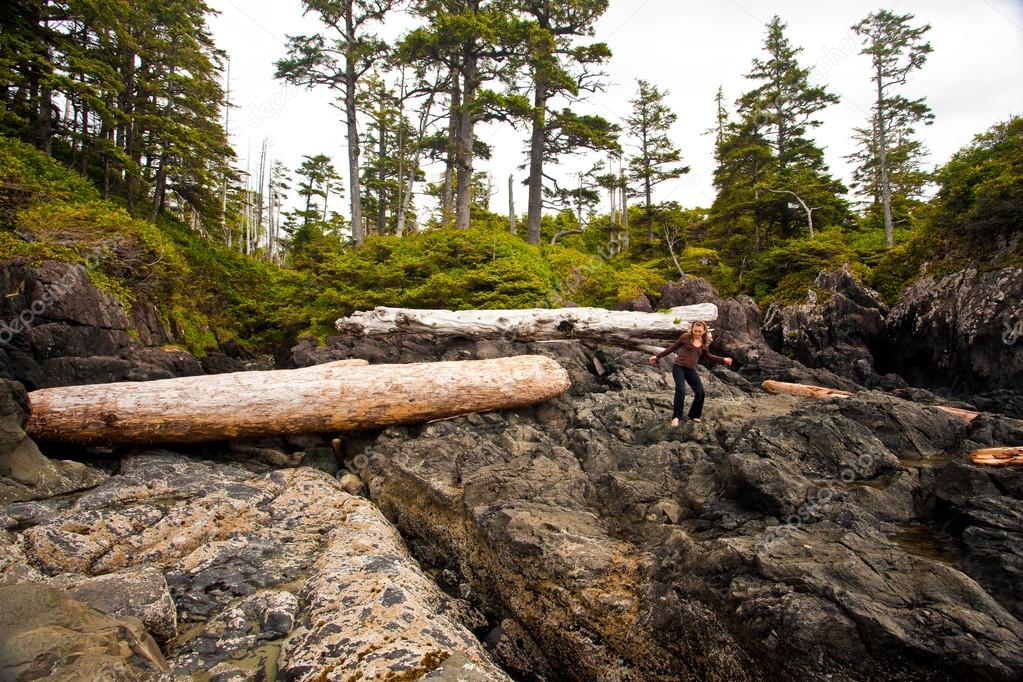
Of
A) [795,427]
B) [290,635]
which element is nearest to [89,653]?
[290,635]

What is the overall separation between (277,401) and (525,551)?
15.3ft

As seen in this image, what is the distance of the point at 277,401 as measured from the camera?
6.92 m

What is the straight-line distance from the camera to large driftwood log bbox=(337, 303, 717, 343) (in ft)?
35.6

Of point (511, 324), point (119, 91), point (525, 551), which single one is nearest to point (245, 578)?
point (525, 551)

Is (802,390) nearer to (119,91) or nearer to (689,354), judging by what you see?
(689,354)

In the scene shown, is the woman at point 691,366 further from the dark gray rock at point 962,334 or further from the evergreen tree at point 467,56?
the evergreen tree at point 467,56

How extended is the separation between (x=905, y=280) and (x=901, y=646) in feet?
60.2

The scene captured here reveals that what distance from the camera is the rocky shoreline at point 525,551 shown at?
2.85 meters

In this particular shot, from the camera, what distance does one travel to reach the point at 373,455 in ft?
21.8

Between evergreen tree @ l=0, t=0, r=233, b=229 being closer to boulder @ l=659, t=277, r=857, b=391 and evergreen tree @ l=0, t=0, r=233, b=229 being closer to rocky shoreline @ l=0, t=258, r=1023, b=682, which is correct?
rocky shoreline @ l=0, t=258, r=1023, b=682

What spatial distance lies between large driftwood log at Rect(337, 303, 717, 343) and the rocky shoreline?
11.8 ft

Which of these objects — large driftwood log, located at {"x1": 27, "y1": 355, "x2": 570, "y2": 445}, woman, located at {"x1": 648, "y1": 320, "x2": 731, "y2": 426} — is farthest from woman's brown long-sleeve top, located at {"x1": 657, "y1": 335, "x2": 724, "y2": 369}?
large driftwood log, located at {"x1": 27, "y1": 355, "x2": 570, "y2": 445}

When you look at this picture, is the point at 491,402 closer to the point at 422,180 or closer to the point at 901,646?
the point at 901,646

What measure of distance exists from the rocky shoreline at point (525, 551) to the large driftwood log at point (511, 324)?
11.8ft
